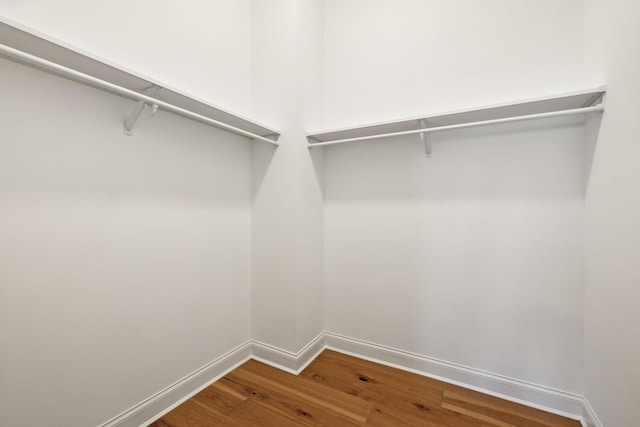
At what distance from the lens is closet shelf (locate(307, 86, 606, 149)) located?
1330 millimetres

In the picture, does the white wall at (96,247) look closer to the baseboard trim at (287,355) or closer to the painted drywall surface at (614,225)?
the baseboard trim at (287,355)

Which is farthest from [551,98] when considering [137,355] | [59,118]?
[137,355]

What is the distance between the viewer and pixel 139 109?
1.29 m

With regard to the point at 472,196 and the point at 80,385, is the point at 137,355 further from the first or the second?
the point at 472,196

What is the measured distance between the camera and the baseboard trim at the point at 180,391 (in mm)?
1381

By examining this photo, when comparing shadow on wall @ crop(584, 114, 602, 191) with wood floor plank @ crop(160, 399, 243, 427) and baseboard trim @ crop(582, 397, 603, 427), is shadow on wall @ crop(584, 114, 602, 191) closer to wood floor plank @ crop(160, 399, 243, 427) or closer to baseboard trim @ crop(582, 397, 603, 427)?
baseboard trim @ crop(582, 397, 603, 427)

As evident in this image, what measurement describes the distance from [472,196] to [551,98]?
653 mm

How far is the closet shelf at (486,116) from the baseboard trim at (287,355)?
1577 millimetres

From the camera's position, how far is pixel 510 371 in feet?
5.42

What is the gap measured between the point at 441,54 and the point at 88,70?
204 cm

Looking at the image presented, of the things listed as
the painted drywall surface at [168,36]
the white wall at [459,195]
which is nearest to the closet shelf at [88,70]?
the painted drywall surface at [168,36]

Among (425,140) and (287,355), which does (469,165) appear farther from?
(287,355)

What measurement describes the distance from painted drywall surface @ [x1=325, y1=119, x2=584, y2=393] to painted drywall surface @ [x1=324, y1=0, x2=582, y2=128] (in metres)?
0.27

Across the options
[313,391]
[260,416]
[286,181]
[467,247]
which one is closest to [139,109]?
[286,181]
